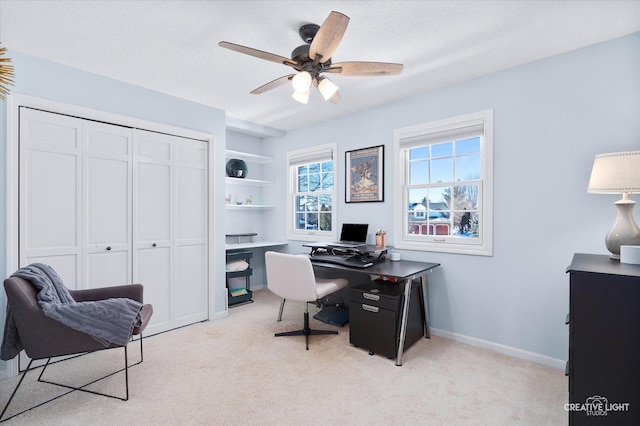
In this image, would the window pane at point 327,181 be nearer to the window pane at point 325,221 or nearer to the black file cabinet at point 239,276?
the window pane at point 325,221

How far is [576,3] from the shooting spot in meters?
1.89

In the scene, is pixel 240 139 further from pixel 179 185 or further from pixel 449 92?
pixel 449 92

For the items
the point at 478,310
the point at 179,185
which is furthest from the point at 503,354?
the point at 179,185

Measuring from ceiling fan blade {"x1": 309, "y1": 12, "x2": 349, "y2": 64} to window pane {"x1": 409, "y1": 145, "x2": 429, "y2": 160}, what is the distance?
177 centimetres

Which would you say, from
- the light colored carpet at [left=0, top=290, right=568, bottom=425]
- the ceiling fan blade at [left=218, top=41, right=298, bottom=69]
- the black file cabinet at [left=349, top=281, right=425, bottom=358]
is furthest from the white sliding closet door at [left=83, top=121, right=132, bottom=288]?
the black file cabinet at [left=349, top=281, right=425, bottom=358]

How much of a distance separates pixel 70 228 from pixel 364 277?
9.86 feet

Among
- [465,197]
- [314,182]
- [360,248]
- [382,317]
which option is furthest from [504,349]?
[314,182]

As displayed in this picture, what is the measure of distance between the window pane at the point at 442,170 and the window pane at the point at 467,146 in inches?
5.0

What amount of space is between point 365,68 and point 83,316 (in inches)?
96.3

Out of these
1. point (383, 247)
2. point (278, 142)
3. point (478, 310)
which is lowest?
point (478, 310)

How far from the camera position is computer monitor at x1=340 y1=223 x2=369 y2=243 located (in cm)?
367

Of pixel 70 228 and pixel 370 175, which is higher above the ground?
pixel 370 175

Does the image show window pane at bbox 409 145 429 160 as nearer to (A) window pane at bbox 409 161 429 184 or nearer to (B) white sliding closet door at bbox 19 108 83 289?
(A) window pane at bbox 409 161 429 184

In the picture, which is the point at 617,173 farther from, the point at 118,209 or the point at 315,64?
the point at 118,209
